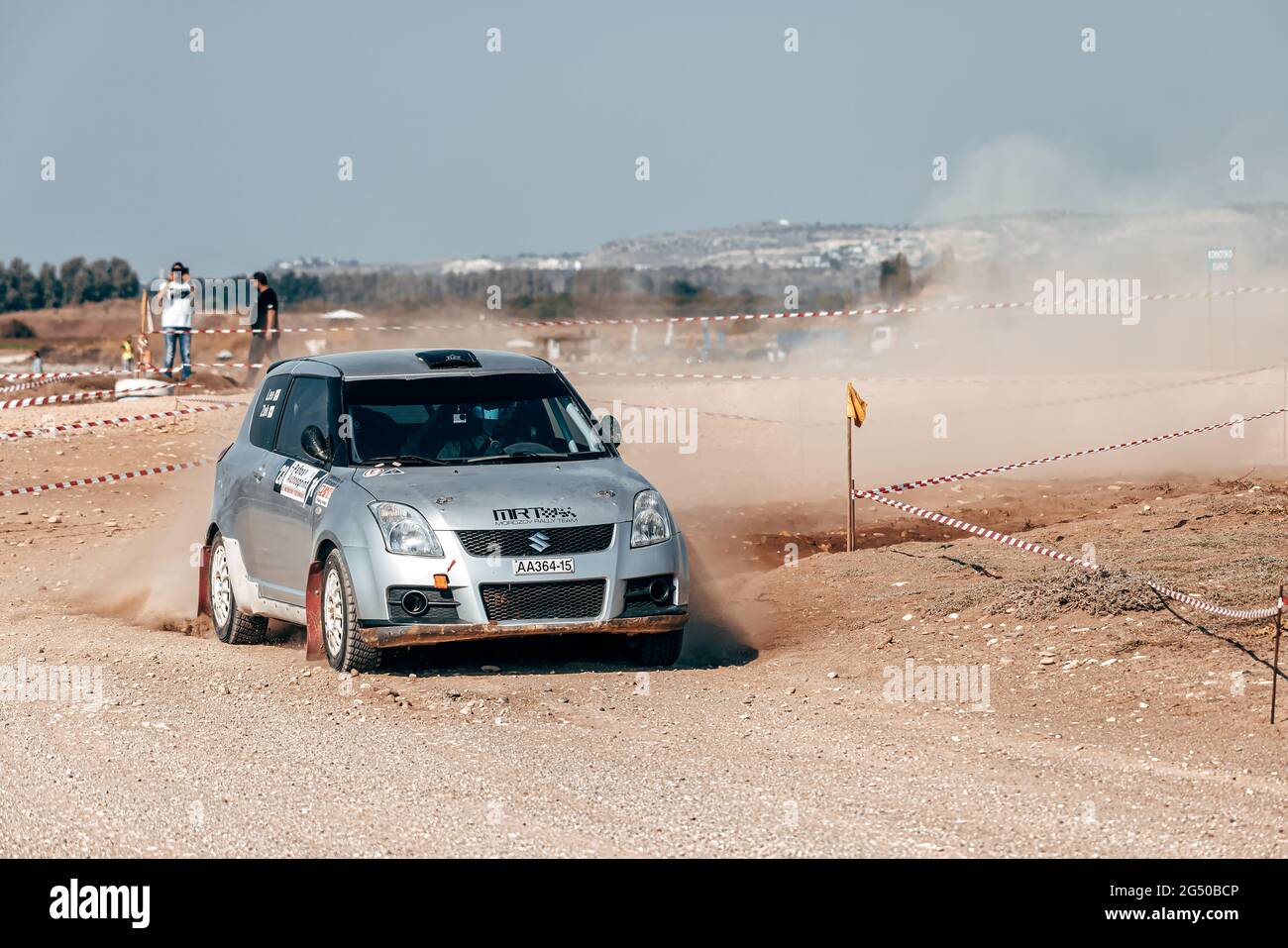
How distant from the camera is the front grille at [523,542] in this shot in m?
10.1

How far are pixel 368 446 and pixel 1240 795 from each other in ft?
17.7

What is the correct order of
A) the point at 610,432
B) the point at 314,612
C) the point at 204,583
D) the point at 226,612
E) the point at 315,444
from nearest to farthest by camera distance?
the point at 314,612
the point at 315,444
the point at 610,432
the point at 226,612
the point at 204,583

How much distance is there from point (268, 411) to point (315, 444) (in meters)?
1.25

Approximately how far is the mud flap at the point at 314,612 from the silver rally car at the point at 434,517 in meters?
0.01

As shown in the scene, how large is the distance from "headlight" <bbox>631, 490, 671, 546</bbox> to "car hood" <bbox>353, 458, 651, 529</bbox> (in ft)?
0.18

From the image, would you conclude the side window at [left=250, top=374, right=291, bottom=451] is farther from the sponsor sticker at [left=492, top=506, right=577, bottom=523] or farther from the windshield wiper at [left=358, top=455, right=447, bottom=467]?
the sponsor sticker at [left=492, top=506, right=577, bottom=523]

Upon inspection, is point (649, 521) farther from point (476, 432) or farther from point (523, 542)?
point (476, 432)

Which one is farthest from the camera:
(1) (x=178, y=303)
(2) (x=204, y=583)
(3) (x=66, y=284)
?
(3) (x=66, y=284)

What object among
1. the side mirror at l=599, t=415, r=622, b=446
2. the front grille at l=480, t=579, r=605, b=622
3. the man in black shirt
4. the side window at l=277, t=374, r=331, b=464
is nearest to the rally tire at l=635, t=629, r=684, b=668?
the front grille at l=480, t=579, r=605, b=622

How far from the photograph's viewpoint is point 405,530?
1016 cm

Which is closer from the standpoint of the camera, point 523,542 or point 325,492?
point 523,542

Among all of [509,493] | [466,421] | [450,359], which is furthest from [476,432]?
[509,493]

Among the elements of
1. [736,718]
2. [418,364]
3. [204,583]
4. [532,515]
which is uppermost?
[418,364]

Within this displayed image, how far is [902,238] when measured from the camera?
114000 millimetres
